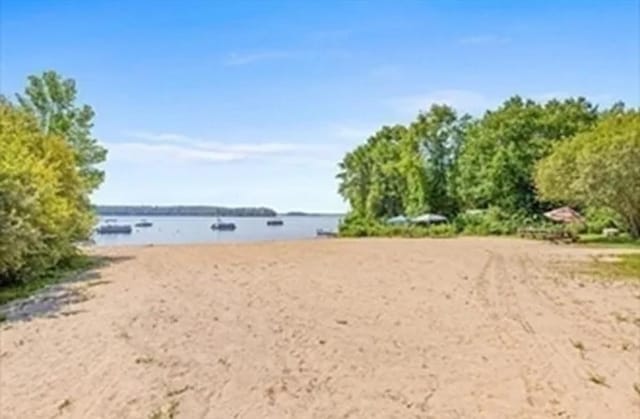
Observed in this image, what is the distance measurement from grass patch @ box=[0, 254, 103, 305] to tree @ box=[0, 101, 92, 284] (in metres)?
0.24

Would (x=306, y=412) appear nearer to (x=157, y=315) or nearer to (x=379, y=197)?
(x=157, y=315)

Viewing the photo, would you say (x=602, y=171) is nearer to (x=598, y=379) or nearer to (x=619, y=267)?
(x=619, y=267)

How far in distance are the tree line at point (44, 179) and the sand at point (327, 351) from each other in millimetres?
1695

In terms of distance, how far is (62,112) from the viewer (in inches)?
1182

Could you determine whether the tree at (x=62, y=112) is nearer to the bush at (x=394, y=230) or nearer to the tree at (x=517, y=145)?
the bush at (x=394, y=230)

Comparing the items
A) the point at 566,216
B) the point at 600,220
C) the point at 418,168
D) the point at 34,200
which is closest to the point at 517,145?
the point at 600,220

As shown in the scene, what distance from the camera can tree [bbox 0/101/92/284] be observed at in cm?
1492

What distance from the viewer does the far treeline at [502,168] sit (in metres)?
35.6

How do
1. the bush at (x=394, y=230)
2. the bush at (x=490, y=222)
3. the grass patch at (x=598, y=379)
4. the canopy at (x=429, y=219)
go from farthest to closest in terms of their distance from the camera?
the canopy at (x=429, y=219) < the bush at (x=394, y=230) < the bush at (x=490, y=222) < the grass patch at (x=598, y=379)

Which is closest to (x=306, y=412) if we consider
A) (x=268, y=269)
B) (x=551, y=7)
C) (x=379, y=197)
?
(x=551, y=7)

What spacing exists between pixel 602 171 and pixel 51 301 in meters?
27.5

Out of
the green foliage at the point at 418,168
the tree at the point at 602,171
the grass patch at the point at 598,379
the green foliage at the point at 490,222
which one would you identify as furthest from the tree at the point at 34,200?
the green foliage at the point at 418,168

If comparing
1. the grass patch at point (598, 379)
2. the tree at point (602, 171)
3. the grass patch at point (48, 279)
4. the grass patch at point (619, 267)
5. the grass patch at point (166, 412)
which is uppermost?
the tree at point (602, 171)

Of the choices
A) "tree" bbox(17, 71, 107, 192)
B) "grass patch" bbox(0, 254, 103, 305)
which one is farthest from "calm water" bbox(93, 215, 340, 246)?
"grass patch" bbox(0, 254, 103, 305)
